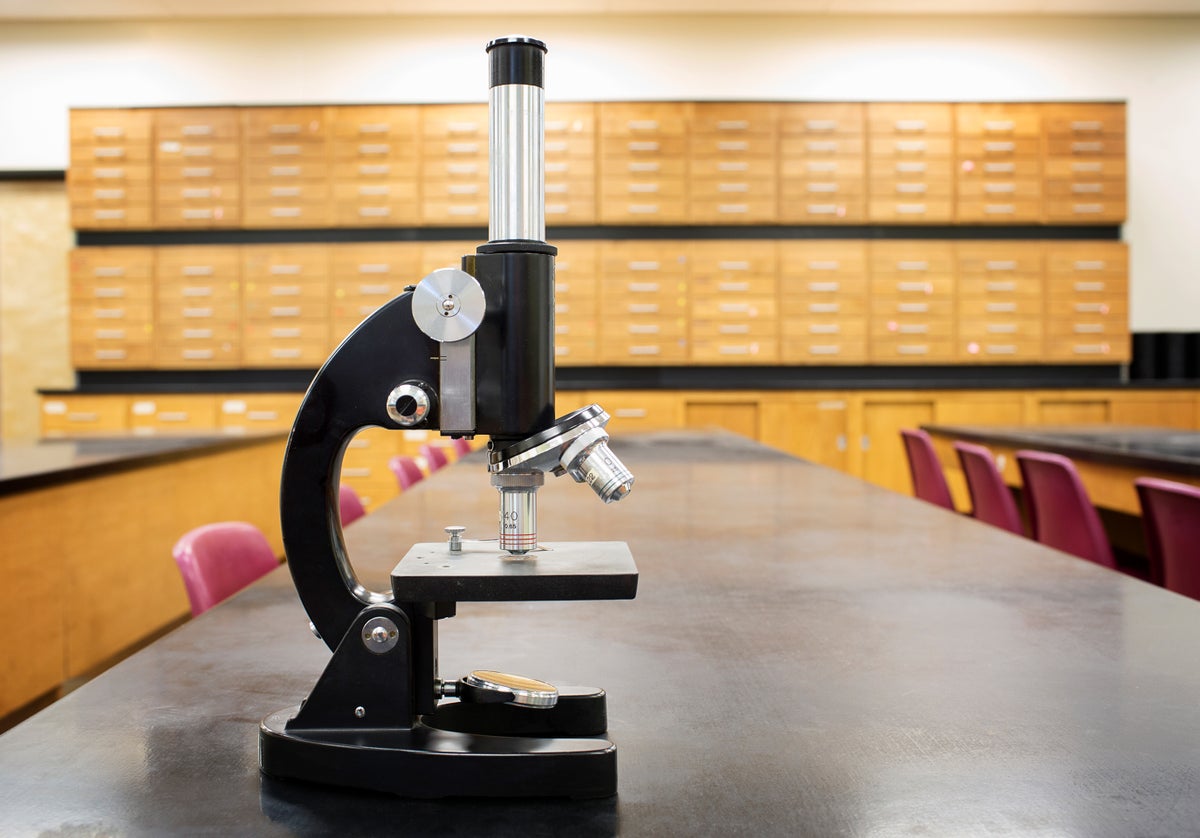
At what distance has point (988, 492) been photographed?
126 inches

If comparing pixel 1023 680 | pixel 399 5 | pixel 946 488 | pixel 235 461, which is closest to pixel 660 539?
pixel 1023 680

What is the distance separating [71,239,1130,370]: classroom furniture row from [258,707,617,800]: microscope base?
230 inches

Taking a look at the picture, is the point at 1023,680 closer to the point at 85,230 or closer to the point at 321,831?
the point at 321,831

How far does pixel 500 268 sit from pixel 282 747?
367 millimetres

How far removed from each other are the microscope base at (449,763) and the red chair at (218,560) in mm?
838

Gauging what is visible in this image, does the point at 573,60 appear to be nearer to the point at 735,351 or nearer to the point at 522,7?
the point at 522,7

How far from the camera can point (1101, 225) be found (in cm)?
680

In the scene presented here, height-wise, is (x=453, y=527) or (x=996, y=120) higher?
(x=996, y=120)

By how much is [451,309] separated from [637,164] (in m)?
6.02

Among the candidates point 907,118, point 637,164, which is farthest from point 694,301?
point 907,118

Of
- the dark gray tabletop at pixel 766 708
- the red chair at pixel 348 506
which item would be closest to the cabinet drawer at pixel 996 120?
the red chair at pixel 348 506

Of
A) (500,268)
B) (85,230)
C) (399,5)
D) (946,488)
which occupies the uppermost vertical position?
(399,5)

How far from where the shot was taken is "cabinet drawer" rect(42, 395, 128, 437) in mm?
6578

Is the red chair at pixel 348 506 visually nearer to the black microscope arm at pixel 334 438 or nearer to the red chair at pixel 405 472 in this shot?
the red chair at pixel 405 472
